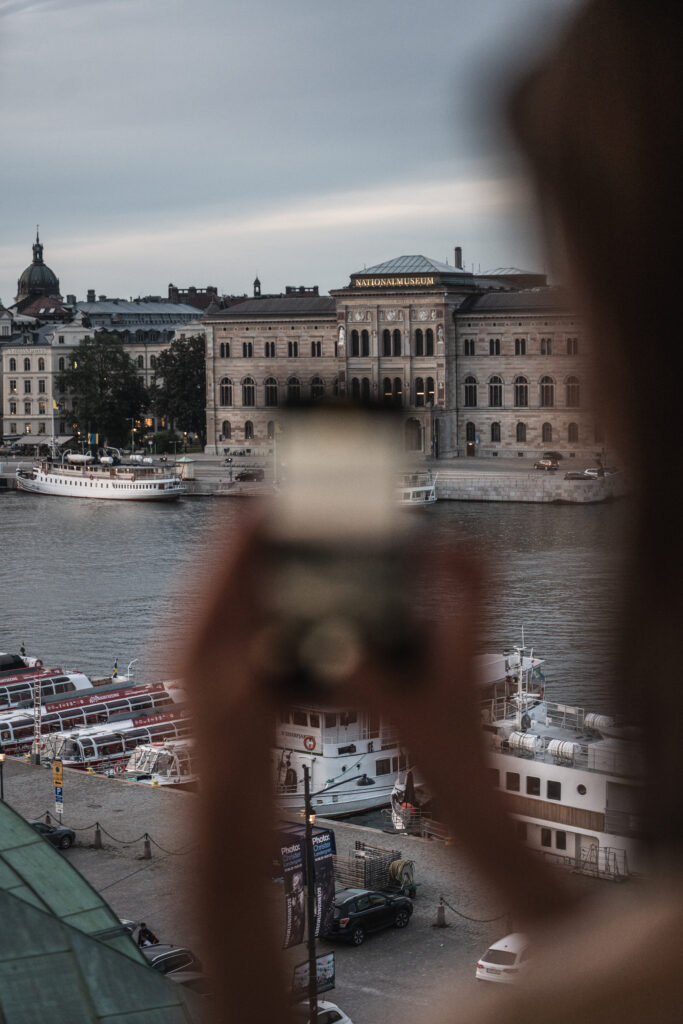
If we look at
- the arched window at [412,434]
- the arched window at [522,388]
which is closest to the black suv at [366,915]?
the arched window at [522,388]

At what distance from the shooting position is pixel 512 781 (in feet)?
2.46

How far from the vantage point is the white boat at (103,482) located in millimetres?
32406

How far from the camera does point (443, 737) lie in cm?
61

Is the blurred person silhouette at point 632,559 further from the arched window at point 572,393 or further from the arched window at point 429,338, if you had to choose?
the arched window at point 429,338

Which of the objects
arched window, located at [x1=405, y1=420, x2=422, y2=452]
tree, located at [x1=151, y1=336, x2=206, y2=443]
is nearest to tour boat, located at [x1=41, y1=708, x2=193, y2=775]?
arched window, located at [x1=405, y1=420, x2=422, y2=452]

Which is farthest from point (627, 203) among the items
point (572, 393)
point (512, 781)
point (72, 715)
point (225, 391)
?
point (225, 391)

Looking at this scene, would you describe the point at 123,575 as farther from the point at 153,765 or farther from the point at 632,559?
the point at 632,559

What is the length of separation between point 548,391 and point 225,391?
3710 centimetres

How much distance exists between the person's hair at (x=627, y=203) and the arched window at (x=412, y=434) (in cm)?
12

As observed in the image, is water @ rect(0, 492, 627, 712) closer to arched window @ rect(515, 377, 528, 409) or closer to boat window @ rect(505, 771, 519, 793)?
arched window @ rect(515, 377, 528, 409)

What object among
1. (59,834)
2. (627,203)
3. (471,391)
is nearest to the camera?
(627,203)

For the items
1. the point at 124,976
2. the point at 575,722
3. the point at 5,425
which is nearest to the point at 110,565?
the point at 575,722

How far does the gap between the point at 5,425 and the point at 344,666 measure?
45708 millimetres

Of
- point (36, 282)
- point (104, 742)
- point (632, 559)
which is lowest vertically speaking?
point (104, 742)
